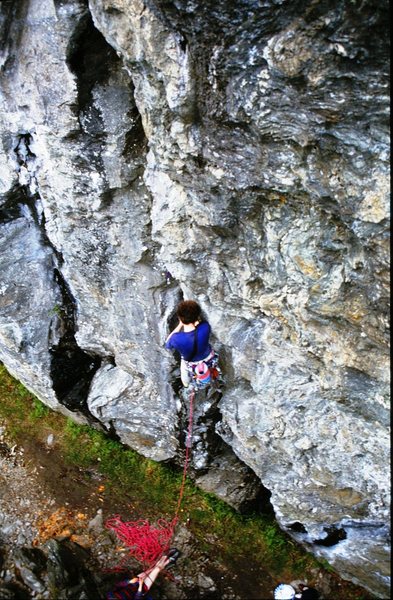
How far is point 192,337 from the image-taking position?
832 centimetres

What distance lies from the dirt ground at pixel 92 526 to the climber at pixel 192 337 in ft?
13.7

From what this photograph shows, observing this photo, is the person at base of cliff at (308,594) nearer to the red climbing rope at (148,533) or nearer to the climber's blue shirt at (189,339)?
the red climbing rope at (148,533)

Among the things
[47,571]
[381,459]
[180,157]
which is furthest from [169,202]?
[47,571]

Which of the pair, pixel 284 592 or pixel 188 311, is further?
pixel 284 592

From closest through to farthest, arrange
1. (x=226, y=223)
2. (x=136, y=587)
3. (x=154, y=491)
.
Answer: (x=226, y=223), (x=136, y=587), (x=154, y=491)

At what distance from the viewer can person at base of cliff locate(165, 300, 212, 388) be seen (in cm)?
818

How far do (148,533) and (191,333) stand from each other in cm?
477

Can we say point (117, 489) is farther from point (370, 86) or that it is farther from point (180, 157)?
point (370, 86)

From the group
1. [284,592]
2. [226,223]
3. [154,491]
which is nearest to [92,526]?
[154,491]

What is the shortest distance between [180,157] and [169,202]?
0.85m

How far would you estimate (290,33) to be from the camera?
529 cm

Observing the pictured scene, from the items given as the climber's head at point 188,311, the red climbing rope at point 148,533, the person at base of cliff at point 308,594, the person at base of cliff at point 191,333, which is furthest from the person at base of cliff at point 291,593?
the climber's head at point 188,311

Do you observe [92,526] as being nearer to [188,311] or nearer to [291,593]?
[291,593]

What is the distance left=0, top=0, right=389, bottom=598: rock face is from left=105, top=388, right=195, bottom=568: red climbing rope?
59cm
